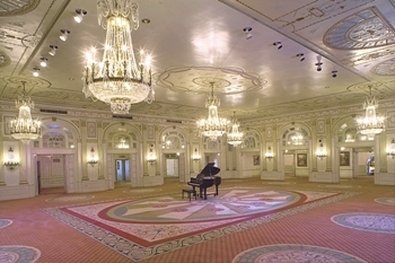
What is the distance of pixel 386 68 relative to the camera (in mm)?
9234

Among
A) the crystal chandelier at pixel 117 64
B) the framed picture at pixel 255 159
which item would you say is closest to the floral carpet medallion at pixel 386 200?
the crystal chandelier at pixel 117 64

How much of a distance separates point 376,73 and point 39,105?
1411 centimetres

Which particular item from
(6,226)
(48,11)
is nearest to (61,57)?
(48,11)

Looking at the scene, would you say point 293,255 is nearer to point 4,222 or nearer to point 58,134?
point 4,222

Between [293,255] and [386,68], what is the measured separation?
737 centimetres

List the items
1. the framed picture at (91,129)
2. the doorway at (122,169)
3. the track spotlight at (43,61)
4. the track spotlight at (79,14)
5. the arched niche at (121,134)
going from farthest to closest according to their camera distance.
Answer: the doorway at (122,169)
the arched niche at (121,134)
the framed picture at (91,129)
the track spotlight at (43,61)
the track spotlight at (79,14)

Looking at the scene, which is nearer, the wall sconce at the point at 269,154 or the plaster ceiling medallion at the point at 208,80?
the plaster ceiling medallion at the point at 208,80

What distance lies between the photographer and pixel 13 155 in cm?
1295

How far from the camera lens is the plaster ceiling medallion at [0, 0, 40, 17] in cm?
468

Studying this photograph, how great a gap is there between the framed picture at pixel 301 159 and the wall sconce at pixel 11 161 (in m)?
18.9

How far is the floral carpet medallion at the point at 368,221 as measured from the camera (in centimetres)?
646

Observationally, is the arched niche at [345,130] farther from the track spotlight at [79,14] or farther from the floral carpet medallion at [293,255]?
the track spotlight at [79,14]

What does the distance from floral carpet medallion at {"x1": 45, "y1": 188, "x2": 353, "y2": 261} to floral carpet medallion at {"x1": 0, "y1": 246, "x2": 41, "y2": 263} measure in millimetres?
1249

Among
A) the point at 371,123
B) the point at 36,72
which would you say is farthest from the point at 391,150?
the point at 36,72
